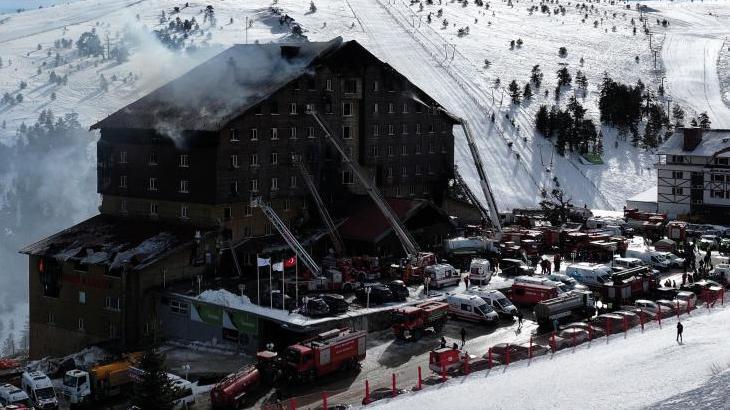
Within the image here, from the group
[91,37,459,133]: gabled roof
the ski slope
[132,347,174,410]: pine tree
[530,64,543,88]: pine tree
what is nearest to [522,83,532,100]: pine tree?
[530,64,543,88]: pine tree

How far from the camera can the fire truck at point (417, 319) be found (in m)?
41.2

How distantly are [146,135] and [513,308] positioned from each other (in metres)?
23.1

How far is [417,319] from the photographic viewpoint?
41312mm

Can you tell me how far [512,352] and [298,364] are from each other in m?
8.24

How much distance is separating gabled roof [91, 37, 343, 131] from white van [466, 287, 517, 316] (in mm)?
16811

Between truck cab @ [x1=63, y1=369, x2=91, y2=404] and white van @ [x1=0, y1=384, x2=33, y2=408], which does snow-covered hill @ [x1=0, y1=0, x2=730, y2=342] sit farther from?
white van @ [x1=0, y1=384, x2=33, y2=408]

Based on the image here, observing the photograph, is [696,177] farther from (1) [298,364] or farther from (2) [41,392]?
(2) [41,392]

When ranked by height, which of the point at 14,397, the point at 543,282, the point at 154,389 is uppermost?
the point at 543,282

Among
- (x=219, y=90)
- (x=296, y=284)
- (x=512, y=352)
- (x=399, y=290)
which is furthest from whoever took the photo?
(x=219, y=90)

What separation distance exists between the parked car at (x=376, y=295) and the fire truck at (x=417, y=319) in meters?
2.72

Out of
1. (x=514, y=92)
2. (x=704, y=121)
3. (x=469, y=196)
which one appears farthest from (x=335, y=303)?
Answer: (x=704, y=121)

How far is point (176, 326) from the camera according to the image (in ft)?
151

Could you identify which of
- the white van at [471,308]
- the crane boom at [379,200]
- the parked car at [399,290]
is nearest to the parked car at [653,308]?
the white van at [471,308]

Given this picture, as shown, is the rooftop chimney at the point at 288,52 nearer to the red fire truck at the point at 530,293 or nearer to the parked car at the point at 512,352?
the red fire truck at the point at 530,293
